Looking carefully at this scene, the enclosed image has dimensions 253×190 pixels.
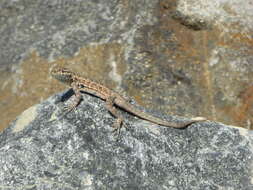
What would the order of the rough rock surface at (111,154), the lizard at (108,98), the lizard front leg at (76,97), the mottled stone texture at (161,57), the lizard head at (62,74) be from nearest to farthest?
the rough rock surface at (111,154) < the lizard front leg at (76,97) < the lizard at (108,98) < the lizard head at (62,74) < the mottled stone texture at (161,57)

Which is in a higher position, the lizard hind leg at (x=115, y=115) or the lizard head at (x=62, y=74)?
the lizard hind leg at (x=115, y=115)

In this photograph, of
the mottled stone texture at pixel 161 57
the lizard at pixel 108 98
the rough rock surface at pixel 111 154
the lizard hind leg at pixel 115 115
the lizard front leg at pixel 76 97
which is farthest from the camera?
the mottled stone texture at pixel 161 57

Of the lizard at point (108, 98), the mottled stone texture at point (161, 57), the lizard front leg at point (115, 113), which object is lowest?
the mottled stone texture at point (161, 57)

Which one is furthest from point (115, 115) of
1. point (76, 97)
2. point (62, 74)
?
point (62, 74)

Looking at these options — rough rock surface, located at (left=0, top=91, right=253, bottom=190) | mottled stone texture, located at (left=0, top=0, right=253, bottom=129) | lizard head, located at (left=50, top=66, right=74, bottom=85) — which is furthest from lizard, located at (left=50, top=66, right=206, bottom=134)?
mottled stone texture, located at (left=0, top=0, right=253, bottom=129)

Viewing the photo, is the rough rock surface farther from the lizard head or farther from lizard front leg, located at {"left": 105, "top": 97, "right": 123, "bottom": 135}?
the lizard head

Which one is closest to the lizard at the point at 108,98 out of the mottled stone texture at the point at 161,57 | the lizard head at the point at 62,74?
the lizard head at the point at 62,74

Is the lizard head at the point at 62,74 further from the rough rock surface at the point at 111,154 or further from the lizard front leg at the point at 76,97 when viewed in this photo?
the rough rock surface at the point at 111,154

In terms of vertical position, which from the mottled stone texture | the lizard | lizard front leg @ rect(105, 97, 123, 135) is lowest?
the mottled stone texture

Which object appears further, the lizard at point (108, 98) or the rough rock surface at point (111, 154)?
the lizard at point (108, 98)
